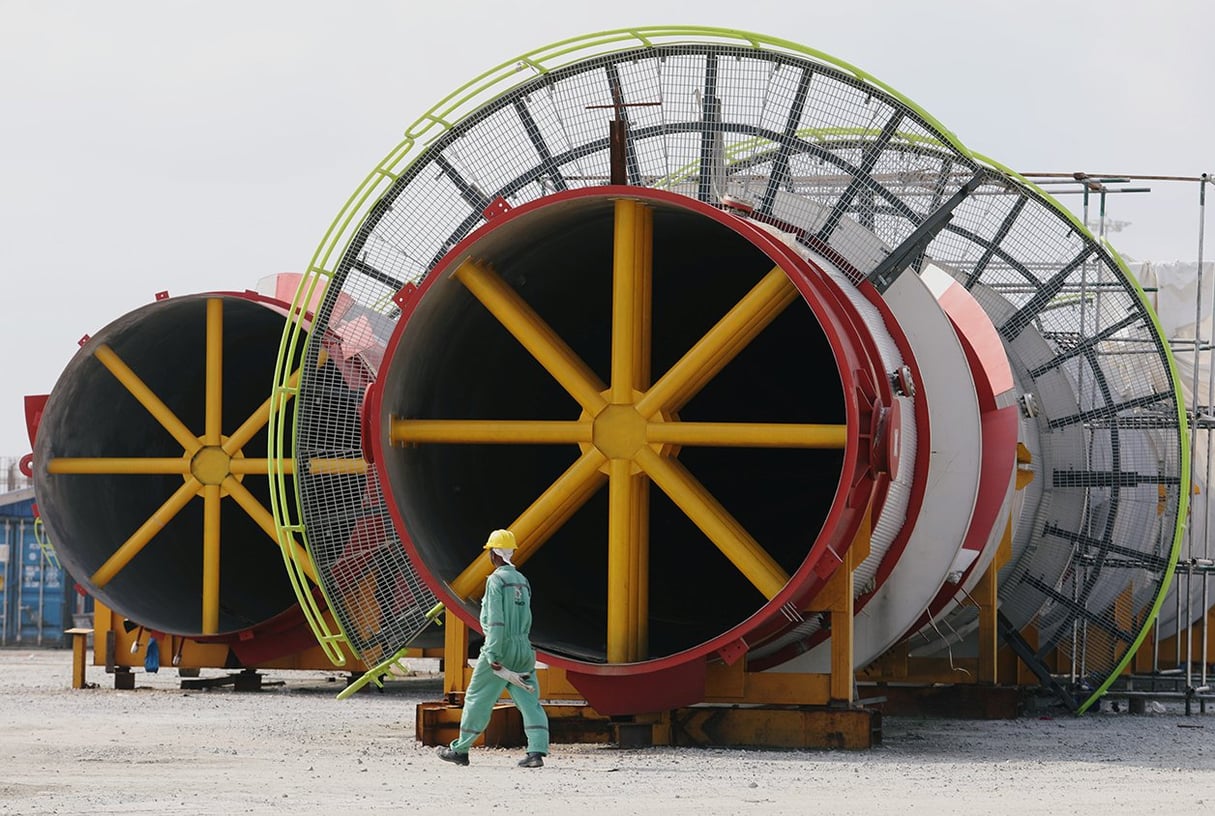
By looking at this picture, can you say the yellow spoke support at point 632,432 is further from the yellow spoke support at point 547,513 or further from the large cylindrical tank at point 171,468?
the large cylindrical tank at point 171,468

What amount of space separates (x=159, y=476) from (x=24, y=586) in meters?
9.60

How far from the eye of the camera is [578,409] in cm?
1344

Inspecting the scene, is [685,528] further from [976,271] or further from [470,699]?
[470,699]

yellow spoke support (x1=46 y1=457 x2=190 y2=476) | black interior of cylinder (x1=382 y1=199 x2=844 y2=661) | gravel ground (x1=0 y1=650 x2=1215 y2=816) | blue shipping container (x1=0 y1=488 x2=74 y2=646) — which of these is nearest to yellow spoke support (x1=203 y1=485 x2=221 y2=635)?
yellow spoke support (x1=46 y1=457 x2=190 y2=476)

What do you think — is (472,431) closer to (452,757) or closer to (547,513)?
(547,513)

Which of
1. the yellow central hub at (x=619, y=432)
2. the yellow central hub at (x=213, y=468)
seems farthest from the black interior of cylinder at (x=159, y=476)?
the yellow central hub at (x=619, y=432)

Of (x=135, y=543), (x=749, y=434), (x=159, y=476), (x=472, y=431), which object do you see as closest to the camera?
(x=749, y=434)

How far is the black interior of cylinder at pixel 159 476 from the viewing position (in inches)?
625

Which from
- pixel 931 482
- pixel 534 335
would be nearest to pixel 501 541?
pixel 534 335

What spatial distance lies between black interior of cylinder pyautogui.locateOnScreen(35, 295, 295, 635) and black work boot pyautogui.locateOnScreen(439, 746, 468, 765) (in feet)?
21.5

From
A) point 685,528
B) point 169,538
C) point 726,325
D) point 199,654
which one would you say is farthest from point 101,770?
point 169,538

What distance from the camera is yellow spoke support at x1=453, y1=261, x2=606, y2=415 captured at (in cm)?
1082

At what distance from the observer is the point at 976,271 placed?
13.9 m

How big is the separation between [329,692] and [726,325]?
7.05 m
